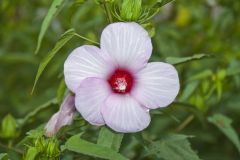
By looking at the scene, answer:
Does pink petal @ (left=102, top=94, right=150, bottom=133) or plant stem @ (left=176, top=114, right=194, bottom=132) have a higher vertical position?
pink petal @ (left=102, top=94, right=150, bottom=133)

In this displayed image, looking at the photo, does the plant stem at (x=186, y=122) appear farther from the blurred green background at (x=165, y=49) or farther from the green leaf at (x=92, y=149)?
the green leaf at (x=92, y=149)

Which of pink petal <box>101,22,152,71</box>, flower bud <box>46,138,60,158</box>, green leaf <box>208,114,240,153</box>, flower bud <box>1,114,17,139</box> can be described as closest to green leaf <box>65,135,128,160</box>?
flower bud <box>46,138,60,158</box>

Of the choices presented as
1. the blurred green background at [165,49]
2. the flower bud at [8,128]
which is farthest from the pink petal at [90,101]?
the blurred green background at [165,49]

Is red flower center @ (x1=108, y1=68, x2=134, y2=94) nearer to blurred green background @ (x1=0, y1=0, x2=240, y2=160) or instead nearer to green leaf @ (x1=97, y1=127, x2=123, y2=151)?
green leaf @ (x1=97, y1=127, x2=123, y2=151)

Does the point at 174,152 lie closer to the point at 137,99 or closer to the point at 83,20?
the point at 137,99

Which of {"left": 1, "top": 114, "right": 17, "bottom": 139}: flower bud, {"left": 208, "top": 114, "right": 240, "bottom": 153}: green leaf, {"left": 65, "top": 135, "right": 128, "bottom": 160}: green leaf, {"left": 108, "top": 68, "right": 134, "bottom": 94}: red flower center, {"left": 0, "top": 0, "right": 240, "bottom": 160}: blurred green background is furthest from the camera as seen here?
{"left": 0, "top": 0, "right": 240, "bottom": 160}: blurred green background

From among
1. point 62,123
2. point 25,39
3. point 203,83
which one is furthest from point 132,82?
point 25,39

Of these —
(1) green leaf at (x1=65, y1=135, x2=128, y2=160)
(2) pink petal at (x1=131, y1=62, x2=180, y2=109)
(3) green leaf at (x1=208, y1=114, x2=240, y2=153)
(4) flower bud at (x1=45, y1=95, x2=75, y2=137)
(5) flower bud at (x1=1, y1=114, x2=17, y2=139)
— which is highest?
(2) pink petal at (x1=131, y1=62, x2=180, y2=109)
